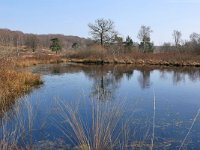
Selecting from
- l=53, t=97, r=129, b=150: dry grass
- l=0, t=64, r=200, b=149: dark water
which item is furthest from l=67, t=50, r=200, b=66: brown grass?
l=53, t=97, r=129, b=150: dry grass

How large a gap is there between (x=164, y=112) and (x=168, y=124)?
1299 mm

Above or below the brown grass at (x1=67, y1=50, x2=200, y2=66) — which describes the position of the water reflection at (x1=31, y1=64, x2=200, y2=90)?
below

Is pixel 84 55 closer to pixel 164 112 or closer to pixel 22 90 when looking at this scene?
pixel 22 90

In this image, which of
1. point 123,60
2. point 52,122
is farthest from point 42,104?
point 123,60

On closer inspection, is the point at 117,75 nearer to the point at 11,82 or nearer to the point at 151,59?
the point at 11,82

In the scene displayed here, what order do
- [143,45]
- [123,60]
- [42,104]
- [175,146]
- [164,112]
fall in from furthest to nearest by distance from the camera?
[143,45], [123,60], [42,104], [164,112], [175,146]

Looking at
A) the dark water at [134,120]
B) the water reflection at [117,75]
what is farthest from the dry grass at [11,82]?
the water reflection at [117,75]

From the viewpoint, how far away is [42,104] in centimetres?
919

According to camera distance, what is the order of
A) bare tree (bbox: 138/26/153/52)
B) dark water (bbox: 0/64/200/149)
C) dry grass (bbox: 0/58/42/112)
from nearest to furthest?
dark water (bbox: 0/64/200/149) < dry grass (bbox: 0/58/42/112) < bare tree (bbox: 138/26/153/52)

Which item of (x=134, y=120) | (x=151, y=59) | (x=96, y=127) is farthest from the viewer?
(x=151, y=59)

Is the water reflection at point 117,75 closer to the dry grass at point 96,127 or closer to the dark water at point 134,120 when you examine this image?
the dark water at point 134,120

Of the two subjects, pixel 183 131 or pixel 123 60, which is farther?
pixel 123 60

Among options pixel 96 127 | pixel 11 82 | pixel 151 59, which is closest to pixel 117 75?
pixel 11 82

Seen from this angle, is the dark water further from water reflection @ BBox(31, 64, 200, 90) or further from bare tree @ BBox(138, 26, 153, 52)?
bare tree @ BBox(138, 26, 153, 52)
